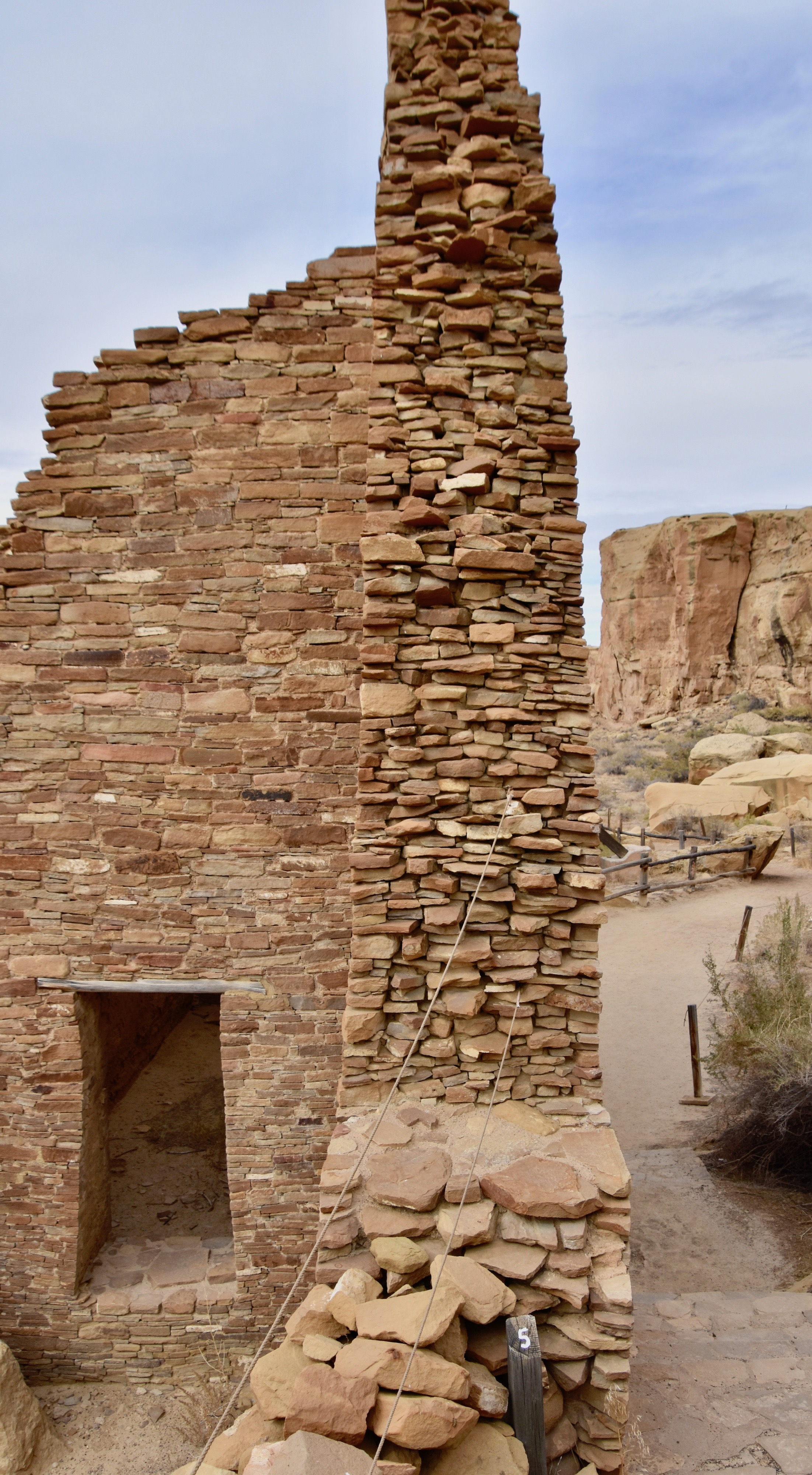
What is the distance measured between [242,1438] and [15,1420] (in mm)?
3564

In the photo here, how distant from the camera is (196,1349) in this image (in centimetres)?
477

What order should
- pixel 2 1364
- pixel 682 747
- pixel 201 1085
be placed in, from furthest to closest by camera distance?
1. pixel 682 747
2. pixel 201 1085
3. pixel 2 1364

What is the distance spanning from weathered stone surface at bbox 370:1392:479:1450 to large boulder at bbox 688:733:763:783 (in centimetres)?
2063

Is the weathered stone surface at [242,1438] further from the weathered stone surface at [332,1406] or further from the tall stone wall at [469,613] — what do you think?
the tall stone wall at [469,613]

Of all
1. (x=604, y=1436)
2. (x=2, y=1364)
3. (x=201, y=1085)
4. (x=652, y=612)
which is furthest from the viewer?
(x=652, y=612)

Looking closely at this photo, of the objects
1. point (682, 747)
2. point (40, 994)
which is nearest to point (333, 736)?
point (40, 994)

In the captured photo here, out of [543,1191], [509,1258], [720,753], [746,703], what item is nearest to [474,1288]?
[509,1258]

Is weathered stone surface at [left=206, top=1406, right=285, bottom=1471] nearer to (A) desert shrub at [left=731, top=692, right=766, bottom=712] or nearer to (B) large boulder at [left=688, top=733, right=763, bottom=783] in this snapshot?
(B) large boulder at [left=688, top=733, right=763, bottom=783]

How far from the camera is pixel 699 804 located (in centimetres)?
1738

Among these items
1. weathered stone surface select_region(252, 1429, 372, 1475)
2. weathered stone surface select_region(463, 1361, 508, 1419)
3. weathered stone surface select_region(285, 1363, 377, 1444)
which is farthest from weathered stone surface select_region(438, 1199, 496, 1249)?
weathered stone surface select_region(252, 1429, 372, 1475)

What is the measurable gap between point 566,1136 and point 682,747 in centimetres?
2454

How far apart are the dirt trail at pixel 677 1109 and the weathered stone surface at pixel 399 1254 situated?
10.8 ft

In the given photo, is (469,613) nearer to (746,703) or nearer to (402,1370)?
(402,1370)

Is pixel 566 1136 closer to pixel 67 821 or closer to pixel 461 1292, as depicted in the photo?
pixel 461 1292
